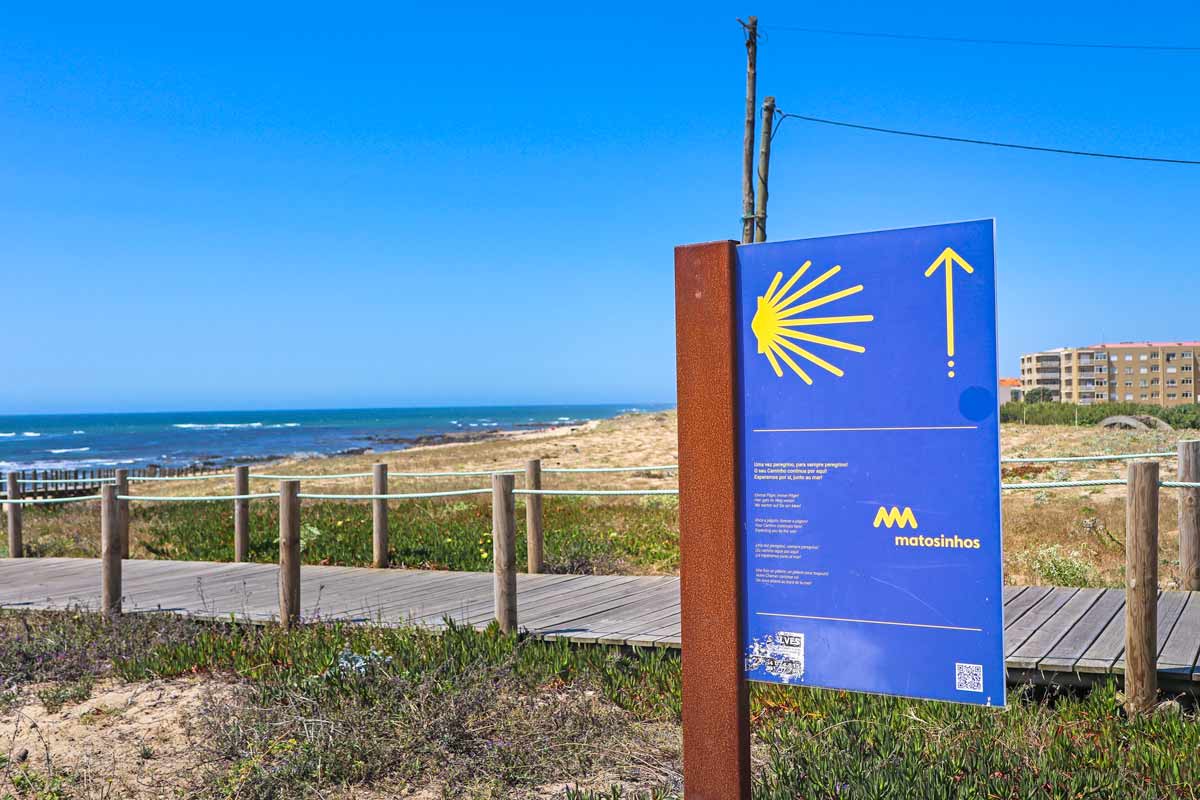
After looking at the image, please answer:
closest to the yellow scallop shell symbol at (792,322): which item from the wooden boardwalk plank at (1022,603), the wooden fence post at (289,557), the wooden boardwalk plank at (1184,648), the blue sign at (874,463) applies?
the blue sign at (874,463)

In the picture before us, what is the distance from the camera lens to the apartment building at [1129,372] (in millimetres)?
80188

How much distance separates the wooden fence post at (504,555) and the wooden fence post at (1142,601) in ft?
12.2

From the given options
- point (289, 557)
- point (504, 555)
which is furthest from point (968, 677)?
point (289, 557)

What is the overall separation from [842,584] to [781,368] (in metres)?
0.70

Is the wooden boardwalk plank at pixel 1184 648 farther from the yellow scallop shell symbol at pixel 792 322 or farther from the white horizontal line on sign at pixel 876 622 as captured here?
the yellow scallop shell symbol at pixel 792 322

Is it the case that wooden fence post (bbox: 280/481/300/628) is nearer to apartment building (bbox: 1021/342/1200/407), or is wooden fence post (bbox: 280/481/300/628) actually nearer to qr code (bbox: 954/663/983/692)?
qr code (bbox: 954/663/983/692)

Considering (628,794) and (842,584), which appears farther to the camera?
(628,794)

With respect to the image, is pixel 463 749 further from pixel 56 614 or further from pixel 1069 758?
pixel 56 614

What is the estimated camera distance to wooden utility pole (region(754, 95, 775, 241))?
49.5 ft

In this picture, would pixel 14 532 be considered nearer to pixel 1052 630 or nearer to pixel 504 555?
pixel 504 555

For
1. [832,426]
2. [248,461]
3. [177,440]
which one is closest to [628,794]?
[832,426]

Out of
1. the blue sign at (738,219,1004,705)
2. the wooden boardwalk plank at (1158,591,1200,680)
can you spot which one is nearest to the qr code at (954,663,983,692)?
the blue sign at (738,219,1004,705)

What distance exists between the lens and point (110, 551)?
7.87 metres

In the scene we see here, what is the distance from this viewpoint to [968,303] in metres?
2.73
